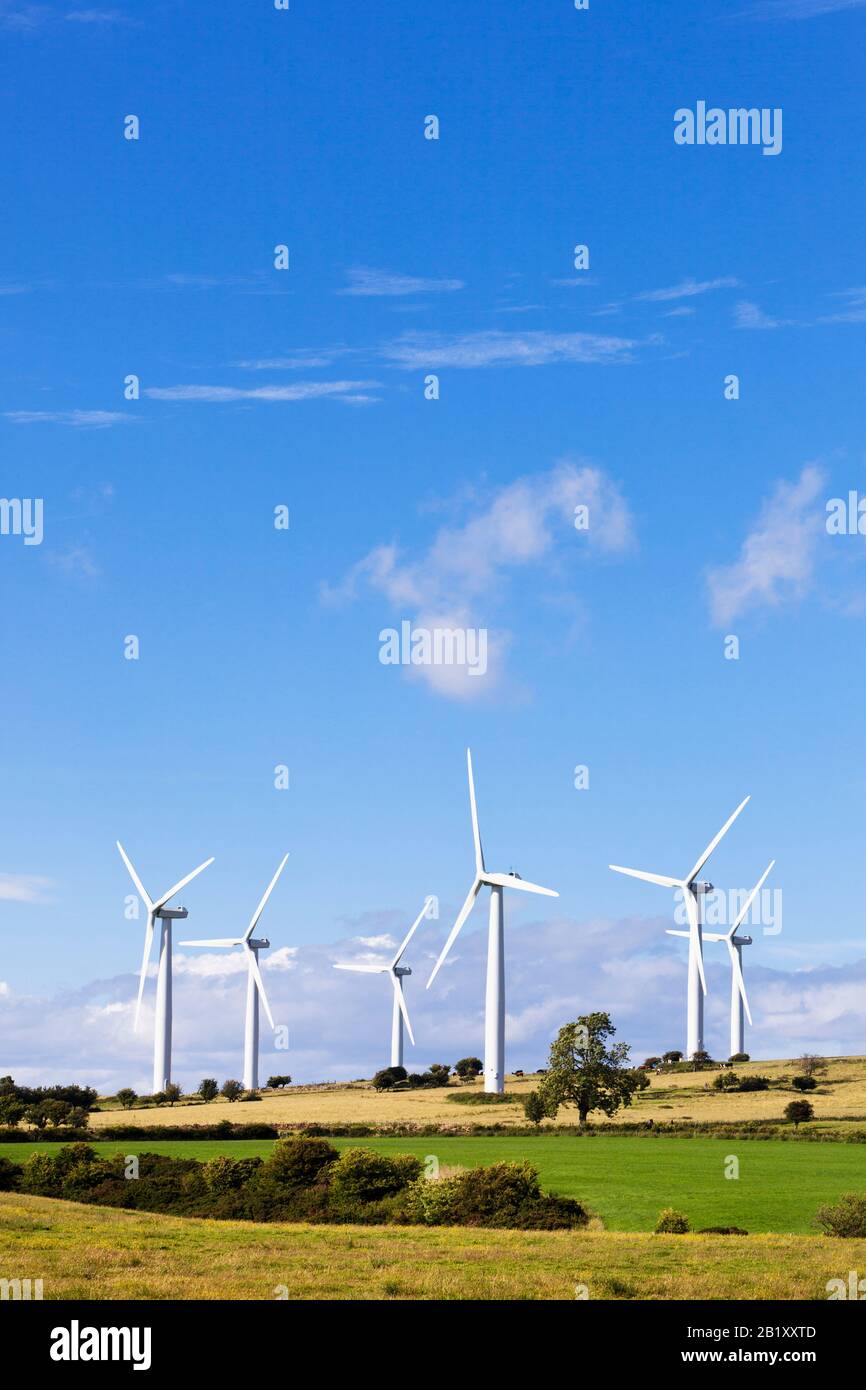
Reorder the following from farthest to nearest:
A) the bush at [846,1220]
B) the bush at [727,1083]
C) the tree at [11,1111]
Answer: the bush at [727,1083] → the tree at [11,1111] → the bush at [846,1220]

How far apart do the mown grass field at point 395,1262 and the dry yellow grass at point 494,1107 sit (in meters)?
74.1

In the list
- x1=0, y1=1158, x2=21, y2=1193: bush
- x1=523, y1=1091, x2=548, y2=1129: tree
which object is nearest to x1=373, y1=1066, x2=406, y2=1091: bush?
x1=523, y1=1091, x2=548, y2=1129: tree

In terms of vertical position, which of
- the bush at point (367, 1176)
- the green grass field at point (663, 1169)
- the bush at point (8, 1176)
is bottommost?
the green grass field at point (663, 1169)

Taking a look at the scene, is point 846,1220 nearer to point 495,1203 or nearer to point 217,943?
point 495,1203

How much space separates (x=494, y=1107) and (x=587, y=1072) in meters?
23.5

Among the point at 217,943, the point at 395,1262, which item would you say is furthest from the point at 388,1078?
the point at 395,1262

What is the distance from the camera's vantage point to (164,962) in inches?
7446

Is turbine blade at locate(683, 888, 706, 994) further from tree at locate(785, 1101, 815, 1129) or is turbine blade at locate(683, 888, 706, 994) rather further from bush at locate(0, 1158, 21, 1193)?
bush at locate(0, 1158, 21, 1193)

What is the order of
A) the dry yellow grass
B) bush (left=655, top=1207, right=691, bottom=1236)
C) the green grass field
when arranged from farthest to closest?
the dry yellow grass → the green grass field → bush (left=655, top=1207, right=691, bottom=1236)

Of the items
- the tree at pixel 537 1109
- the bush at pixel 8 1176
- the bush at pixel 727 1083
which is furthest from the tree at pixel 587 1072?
the bush at pixel 8 1176

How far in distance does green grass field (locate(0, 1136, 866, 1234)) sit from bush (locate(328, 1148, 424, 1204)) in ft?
30.1

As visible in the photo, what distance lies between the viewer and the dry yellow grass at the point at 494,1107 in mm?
135375

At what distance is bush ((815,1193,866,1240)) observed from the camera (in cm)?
6022

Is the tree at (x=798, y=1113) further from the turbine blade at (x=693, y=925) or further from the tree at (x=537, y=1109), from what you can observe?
the turbine blade at (x=693, y=925)
